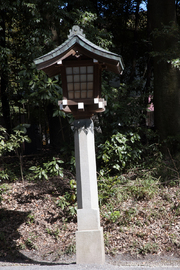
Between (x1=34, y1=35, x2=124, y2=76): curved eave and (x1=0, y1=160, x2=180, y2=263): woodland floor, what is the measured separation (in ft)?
10.7

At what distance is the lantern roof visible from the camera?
3984 mm

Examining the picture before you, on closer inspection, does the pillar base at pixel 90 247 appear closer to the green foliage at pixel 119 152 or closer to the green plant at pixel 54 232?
the green plant at pixel 54 232

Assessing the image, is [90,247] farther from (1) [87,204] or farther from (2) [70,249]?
(2) [70,249]

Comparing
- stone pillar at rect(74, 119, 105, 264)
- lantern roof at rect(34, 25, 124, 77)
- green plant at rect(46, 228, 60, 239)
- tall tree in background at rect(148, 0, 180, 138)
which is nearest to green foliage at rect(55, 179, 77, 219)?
green plant at rect(46, 228, 60, 239)

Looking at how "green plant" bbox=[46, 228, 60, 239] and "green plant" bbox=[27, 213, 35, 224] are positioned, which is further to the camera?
"green plant" bbox=[27, 213, 35, 224]

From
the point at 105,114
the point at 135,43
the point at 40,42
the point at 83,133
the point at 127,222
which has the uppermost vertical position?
the point at 135,43

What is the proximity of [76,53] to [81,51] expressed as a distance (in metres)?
0.09

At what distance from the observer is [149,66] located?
1017cm

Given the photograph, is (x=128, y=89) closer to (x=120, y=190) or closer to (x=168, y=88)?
(x=168, y=88)

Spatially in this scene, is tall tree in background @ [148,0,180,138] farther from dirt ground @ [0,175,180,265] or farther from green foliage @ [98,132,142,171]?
dirt ground @ [0,175,180,265]

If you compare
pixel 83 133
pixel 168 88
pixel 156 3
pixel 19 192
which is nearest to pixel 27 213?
pixel 19 192

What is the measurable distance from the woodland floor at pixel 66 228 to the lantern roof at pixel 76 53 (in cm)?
326

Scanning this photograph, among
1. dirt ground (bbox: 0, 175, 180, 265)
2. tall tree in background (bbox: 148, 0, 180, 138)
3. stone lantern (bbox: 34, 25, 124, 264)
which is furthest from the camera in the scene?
tall tree in background (bbox: 148, 0, 180, 138)

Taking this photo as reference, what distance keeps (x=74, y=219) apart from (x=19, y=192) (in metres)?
1.66
